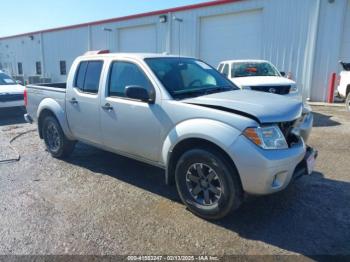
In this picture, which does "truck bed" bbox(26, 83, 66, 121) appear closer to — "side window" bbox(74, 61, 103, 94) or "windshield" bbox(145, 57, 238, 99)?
"side window" bbox(74, 61, 103, 94)

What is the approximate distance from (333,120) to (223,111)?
7431 mm

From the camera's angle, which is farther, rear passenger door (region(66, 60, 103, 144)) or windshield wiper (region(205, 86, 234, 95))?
rear passenger door (region(66, 60, 103, 144))

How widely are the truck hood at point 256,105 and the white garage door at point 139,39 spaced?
52.6ft

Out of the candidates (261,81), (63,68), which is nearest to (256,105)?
(261,81)

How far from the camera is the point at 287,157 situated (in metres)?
3.12

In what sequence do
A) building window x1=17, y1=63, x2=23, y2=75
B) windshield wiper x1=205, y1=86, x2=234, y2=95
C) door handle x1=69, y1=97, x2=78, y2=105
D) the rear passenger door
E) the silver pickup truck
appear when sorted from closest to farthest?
the silver pickup truck, windshield wiper x1=205, y1=86, x2=234, y2=95, the rear passenger door, door handle x1=69, y1=97, x2=78, y2=105, building window x1=17, y1=63, x2=23, y2=75

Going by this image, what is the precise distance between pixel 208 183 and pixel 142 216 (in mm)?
881

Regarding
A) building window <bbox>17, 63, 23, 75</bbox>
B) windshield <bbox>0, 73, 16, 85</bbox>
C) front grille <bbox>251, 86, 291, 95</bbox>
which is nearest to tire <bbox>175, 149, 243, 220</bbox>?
front grille <bbox>251, 86, 291, 95</bbox>

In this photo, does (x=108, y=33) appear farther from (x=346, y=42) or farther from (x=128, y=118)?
(x=128, y=118)

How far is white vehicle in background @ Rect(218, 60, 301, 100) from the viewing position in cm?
829

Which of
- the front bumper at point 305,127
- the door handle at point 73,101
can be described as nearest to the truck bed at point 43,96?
the door handle at point 73,101

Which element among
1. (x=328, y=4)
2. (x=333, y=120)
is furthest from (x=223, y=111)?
(x=328, y=4)

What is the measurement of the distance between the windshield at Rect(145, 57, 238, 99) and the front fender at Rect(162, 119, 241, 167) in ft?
1.56

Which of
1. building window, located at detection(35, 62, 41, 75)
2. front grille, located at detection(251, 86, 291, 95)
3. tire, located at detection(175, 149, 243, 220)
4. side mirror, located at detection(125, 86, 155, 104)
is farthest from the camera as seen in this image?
building window, located at detection(35, 62, 41, 75)
